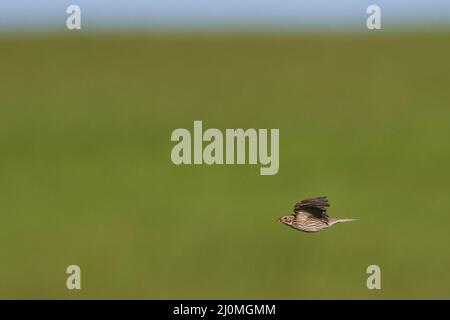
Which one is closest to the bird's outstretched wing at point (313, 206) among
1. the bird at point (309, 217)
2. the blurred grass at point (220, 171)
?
the bird at point (309, 217)

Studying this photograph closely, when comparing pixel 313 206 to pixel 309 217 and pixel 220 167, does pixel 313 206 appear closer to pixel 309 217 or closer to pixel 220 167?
pixel 309 217

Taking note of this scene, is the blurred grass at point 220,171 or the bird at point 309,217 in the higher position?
the blurred grass at point 220,171

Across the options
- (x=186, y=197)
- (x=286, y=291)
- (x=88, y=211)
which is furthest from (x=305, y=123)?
(x=286, y=291)

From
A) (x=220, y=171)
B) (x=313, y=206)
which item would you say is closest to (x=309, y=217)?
(x=313, y=206)

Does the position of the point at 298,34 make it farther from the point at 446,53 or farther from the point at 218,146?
the point at 218,146

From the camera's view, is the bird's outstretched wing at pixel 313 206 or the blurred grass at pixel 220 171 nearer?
the bird's outstretched wing at pixel 313 206

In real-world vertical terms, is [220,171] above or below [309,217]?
above

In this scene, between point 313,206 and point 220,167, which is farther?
point 220,167

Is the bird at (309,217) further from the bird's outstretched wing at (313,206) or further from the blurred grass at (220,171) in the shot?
the blurred grass at (220,171)
